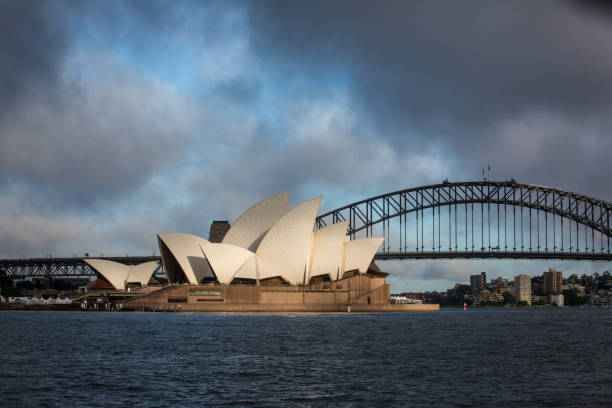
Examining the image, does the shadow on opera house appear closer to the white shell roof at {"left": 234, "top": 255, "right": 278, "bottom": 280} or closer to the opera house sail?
the opera house sail

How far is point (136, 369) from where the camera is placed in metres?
30.0

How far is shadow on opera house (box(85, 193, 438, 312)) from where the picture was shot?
3669 inches

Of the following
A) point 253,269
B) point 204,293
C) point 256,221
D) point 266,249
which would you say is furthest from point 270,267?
point 204,293

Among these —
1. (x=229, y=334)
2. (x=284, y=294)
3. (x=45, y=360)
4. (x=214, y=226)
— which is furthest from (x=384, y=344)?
(x=214, y=226)

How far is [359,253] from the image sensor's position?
104 m

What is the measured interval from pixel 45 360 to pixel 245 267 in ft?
203

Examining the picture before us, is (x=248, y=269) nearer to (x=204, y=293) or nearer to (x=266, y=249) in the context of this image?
(x=266, y=249)

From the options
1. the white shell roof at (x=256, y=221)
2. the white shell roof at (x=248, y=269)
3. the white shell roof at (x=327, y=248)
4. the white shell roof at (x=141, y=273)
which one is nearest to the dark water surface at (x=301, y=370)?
the white shell roof at (x=248, y=269)

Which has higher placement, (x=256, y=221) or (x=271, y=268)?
(x=256, y=221)

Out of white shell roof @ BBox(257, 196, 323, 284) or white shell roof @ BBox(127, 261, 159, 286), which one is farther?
white shell roof @ BBox(127, 261, 159, 286)

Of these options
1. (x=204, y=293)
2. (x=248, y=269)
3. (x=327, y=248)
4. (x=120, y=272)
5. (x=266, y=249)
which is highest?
(x=327, y=248)

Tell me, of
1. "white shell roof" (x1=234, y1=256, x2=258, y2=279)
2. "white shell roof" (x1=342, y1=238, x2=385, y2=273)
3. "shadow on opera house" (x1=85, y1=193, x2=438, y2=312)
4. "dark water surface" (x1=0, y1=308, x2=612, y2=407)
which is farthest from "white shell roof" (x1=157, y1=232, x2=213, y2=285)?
"dark water surface" (x1=0, y1=308, x2=612, y2=407)

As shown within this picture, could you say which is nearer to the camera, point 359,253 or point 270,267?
point 270,267

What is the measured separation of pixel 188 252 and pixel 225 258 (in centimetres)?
731
